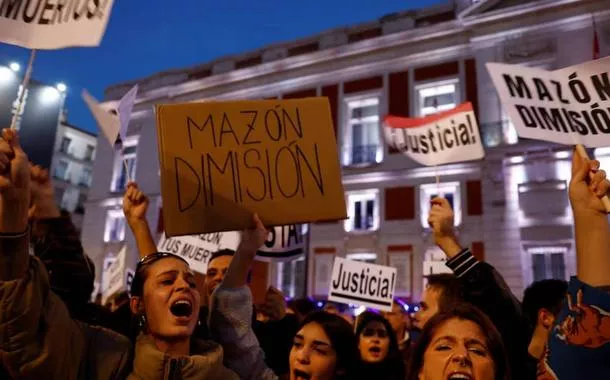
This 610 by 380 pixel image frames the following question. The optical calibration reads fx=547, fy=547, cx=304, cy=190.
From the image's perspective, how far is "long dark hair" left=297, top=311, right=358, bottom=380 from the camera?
9.04ft

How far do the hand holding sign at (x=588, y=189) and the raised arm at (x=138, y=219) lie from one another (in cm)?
197

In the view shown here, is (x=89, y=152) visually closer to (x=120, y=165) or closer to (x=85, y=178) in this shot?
(x=85, y=178)

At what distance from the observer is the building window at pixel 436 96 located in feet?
59.9

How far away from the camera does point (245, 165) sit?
2.54 m

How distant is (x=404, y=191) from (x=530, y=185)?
13.1 feet

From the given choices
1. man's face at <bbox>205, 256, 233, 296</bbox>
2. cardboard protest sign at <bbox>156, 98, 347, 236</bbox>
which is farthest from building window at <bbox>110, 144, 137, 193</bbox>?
cardboard protest sign at <bbox>156, 98, 347, 236</bbox>

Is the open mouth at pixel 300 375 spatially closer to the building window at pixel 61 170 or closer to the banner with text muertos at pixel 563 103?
the banner with text muertos at pixel 563 103

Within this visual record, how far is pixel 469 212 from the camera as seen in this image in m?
16.9

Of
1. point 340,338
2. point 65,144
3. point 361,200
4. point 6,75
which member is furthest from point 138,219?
point 65,144

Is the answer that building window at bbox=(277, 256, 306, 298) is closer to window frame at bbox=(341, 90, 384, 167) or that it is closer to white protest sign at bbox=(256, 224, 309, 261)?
window frame at bbox=(341, 90, 384, 167)

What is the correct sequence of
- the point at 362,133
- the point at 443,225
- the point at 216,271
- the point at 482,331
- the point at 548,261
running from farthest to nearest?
the point at 362,133 < the point at 548,261 < the point at 216,271 < the point at 443,225 < the point at 482,331

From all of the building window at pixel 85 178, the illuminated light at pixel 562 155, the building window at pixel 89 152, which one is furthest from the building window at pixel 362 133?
the building window at pixel 89 152

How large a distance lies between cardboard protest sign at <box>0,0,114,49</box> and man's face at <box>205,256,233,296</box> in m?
1.42

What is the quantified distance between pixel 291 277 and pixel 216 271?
627 inches
